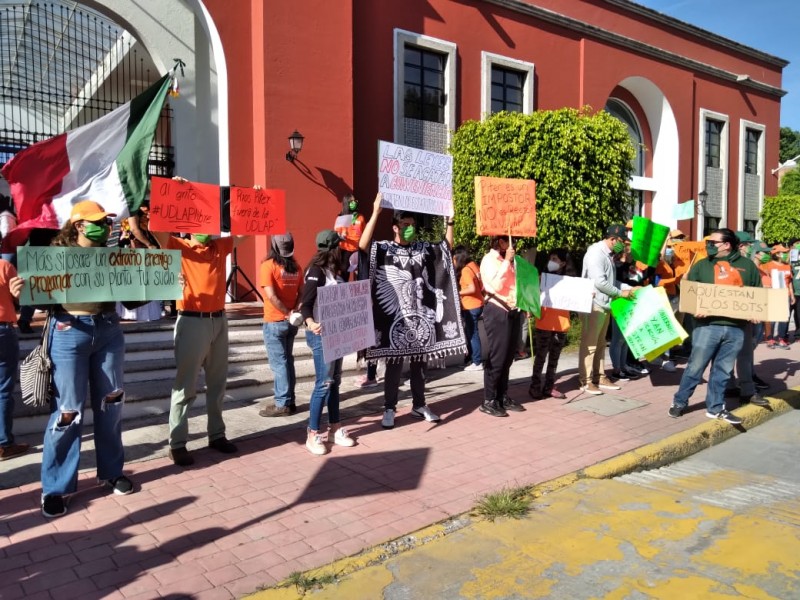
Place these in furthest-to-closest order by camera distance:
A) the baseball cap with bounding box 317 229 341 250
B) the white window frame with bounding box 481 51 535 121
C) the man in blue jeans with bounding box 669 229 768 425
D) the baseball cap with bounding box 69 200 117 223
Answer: the white window frame with bounding box 481 51 535 121, the man in blue jeans with bounding box 669 229 768 425, the baseball cap with bounding box 317 229 341 250, the baseball cap with bounding box 69 200 117 223

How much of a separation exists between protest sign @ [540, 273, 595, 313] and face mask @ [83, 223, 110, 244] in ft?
15.0

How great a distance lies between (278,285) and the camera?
6023mm

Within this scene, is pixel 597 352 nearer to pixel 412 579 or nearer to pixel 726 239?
pixel 726 239

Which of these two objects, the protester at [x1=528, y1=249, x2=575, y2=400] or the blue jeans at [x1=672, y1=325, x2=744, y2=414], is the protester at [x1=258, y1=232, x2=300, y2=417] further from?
the blue jeans at [x1=672, y1=325, x2=744, y2=414]

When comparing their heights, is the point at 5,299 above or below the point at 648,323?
above

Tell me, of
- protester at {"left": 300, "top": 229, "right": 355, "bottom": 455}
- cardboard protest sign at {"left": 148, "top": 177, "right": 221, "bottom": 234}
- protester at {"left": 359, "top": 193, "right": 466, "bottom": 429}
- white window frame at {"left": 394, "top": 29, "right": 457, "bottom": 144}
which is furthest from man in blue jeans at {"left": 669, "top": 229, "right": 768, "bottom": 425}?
white window frame at {"left": 394, "top": 29, "right": 457, "bottom": 144}

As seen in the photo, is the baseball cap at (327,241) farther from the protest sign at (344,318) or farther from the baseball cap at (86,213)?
the baseball cap at (86,213)

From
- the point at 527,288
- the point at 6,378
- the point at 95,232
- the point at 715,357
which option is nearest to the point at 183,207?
the point at 95,232

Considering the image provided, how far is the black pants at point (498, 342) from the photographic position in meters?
6.20

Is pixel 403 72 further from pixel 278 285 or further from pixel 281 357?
pixel 281 357

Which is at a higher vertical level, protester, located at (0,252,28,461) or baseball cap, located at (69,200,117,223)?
baseball cap, located at (69,200,117,223)

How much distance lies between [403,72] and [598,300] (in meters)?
8.15

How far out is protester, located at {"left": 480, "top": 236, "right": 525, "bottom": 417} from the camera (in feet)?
20.3

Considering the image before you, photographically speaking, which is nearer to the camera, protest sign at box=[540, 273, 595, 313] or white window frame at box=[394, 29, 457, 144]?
protest sign at box=[540, 273, 595, 313]
